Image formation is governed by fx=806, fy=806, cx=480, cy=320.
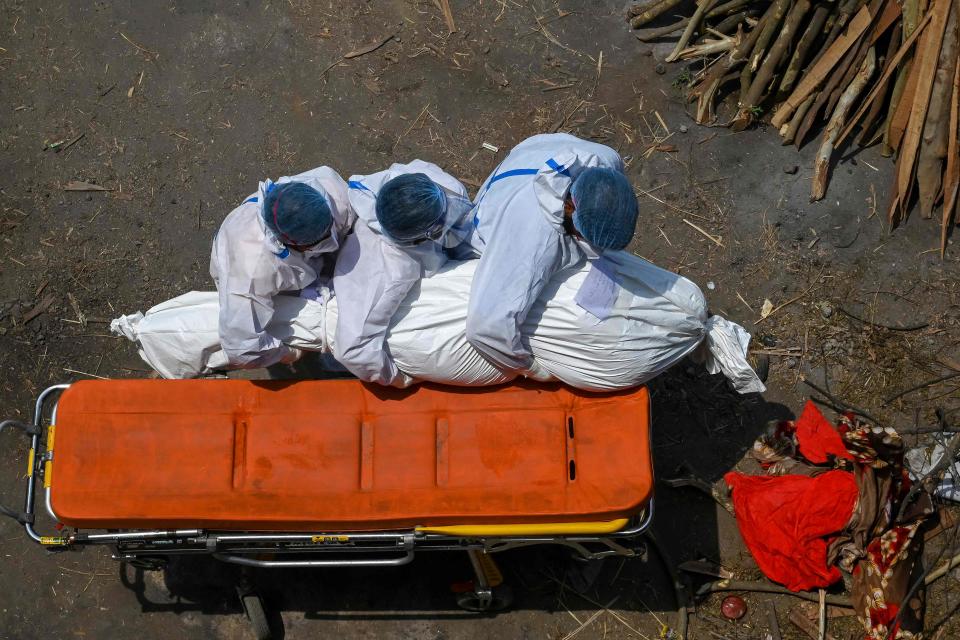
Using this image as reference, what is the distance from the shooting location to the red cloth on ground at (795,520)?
15.3 feet

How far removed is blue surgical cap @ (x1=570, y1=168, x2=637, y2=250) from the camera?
3516 mm

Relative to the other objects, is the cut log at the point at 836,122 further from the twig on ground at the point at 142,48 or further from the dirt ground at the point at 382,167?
the twig on ground at the point at 142,48

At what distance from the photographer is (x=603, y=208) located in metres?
3.51

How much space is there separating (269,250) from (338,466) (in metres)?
1.09

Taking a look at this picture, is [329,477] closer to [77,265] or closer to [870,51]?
[77,265]

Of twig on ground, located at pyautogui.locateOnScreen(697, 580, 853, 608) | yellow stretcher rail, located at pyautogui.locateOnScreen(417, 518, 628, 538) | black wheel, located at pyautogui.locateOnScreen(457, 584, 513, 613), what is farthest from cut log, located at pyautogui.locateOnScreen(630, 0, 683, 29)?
black wheel, located at pyautogui.locateOnScreen(457, 584, 513, 613)

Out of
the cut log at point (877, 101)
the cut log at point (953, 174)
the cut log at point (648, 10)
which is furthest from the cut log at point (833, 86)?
the cut log at point (648, 10)

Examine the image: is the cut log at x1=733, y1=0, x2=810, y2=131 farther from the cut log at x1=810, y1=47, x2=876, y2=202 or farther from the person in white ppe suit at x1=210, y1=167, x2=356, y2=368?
the person in white ppe suit at x1=210, y1=167, x2=356, y2=368

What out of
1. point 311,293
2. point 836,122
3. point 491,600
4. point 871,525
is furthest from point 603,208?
point 836,122

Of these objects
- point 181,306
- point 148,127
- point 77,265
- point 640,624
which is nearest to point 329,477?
point 181,306

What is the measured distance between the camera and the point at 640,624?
4949mm

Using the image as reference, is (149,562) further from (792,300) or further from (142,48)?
(792,300)

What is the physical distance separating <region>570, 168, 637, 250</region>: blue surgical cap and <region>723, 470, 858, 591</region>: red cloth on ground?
2119mm

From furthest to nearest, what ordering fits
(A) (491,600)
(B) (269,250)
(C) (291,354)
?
1. (A) (491,600)
2. (C) (291,354)
3. (B) (269,250)
